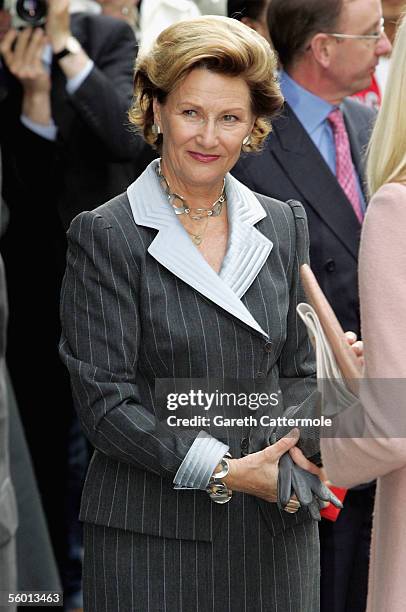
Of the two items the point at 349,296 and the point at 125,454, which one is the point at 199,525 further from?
the point at 349,296

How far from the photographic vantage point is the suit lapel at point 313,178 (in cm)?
354

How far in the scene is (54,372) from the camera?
4.18 m

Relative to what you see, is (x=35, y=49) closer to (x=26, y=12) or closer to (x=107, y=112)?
(x=26, y=12)

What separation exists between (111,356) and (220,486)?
35cm

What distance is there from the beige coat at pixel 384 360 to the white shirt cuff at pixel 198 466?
325mm

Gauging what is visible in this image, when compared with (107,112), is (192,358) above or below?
below

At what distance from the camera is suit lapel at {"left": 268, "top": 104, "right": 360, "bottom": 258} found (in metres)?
A: 3.54

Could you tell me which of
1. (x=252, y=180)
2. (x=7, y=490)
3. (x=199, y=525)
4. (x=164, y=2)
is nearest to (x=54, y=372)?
(x=252, y=180)

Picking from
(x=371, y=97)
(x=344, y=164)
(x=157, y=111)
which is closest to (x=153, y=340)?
(x=157, y=111)

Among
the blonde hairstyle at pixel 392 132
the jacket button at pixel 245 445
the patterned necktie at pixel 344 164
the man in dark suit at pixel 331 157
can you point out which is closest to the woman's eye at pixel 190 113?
the blonde hairstyle at pixel 392 132

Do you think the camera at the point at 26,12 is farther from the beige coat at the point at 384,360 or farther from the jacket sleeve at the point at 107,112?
the beige coat at the point at 384,360

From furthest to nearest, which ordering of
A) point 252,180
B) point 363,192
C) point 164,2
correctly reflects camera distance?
1. point 164,2
2. point 363,192
3. point 252,180

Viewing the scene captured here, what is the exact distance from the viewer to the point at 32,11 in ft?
12.5

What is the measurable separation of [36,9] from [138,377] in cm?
176
